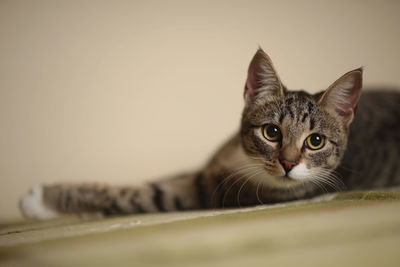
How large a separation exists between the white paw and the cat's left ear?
94 centimetres

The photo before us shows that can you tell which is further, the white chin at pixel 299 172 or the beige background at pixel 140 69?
the beige background at pixel 140 69

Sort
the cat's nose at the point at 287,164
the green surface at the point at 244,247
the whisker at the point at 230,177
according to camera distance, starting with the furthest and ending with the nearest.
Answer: the whisker at the point at 230,177 → the cat's nose at the point at 287,164 → the green surface at the point at 244,247

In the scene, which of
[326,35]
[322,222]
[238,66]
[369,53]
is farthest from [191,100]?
[322,222]

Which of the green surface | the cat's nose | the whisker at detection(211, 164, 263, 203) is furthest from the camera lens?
the whisker at detection(211, 164, 263, 203)

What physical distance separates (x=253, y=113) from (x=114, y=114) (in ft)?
1.99

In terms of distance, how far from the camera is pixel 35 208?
1.15 meters

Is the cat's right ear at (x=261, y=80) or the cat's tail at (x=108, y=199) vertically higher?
the cat's right ear at (x=261, y=80)

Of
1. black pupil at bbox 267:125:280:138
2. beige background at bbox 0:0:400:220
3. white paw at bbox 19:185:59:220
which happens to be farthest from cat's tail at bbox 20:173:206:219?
black pupil at bbox 267:125:280:138

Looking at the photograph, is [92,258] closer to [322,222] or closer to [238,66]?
[322,222]

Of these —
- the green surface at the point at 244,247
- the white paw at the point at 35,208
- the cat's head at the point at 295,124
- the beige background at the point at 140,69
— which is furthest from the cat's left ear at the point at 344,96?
the white paw at the point at 35,208

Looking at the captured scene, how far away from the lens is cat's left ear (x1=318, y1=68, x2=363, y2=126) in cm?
93

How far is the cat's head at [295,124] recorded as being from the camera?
93 centimetres

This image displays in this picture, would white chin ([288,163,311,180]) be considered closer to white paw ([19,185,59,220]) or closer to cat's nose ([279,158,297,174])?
cat's nose ([279,158,297,174])

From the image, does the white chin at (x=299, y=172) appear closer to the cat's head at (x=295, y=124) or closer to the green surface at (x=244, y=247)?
the cat's head at (x=295, y=124)
